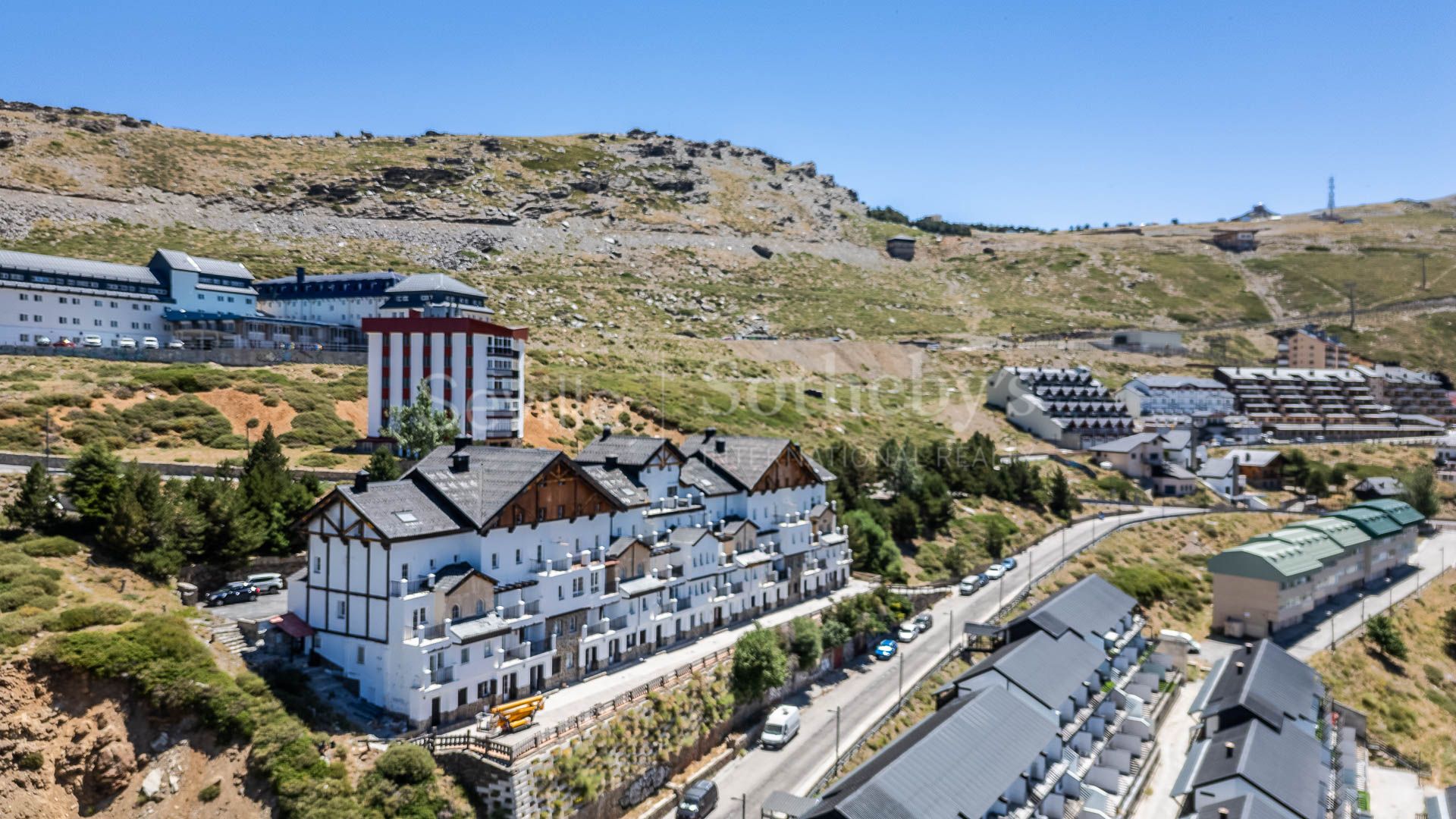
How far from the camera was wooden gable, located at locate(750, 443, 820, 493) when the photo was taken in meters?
61.0

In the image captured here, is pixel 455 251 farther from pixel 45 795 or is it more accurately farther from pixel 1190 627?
pixel 45 795

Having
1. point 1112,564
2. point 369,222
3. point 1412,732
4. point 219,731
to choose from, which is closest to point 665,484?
point 219,731

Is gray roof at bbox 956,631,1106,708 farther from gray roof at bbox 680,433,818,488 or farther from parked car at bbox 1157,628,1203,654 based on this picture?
gray roof at bbox 680,433,818,488

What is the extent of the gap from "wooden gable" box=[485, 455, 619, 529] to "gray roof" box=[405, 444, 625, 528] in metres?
0.23

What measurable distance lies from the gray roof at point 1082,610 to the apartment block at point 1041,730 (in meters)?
0.09

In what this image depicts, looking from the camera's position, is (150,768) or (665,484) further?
(665,484)

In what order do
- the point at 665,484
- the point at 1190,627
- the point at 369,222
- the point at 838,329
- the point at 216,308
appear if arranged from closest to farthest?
the point at 665,484, the point at 1190,627, the point at 216,308, the point at 838,329, the point at 369,222

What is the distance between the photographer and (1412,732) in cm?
6072

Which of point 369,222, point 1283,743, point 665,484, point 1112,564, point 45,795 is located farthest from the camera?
point 369,222

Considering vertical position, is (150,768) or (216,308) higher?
(216,308)

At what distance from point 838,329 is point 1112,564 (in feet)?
287

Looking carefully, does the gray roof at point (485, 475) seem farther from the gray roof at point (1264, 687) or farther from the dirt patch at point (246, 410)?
the gray roof at point (1264, 687)

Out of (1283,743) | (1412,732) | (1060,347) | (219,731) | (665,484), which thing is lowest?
(1412,732)

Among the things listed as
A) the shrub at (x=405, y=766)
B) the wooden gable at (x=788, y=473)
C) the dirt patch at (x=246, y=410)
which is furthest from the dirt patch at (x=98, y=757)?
the dirt patch at (x=246, y=410)
